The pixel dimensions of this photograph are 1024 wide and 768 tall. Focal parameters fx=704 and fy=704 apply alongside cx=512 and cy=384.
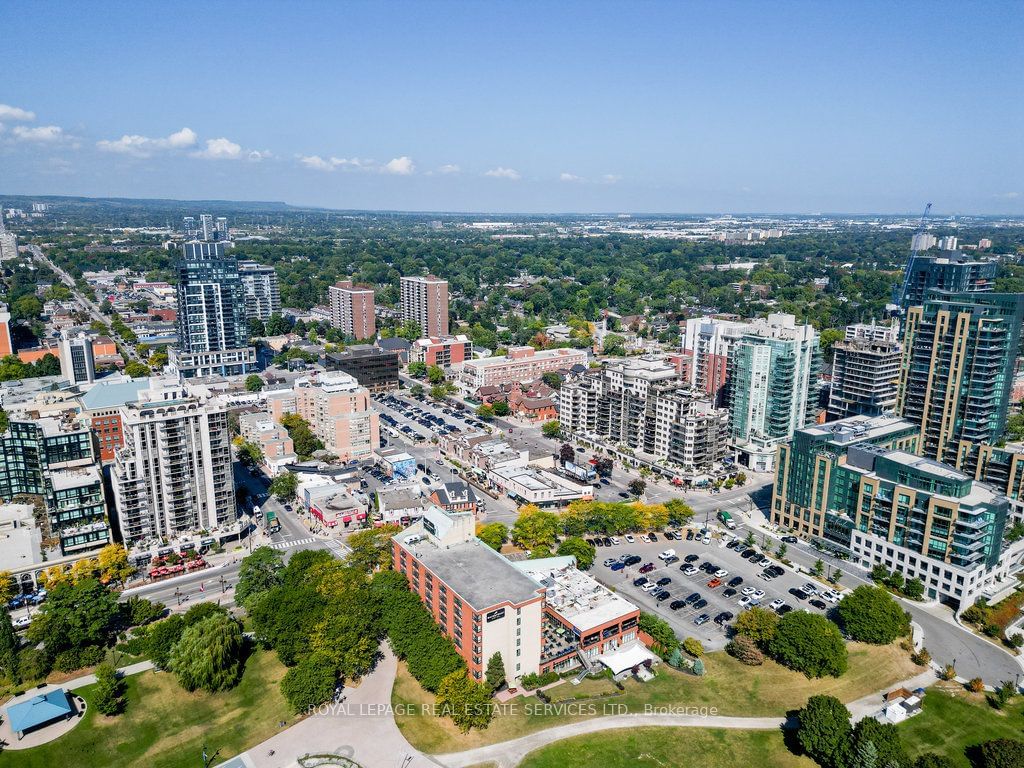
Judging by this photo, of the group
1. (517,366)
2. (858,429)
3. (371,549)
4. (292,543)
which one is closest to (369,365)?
(517,366)

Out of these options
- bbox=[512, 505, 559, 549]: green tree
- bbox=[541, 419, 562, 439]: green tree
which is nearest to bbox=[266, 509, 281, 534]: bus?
bbox=[512, 505, 559, 549]: green tree

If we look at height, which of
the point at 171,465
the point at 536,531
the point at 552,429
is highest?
the point at 171,465

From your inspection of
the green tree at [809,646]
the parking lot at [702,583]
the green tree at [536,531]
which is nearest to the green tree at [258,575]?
the green tree at [536,531]

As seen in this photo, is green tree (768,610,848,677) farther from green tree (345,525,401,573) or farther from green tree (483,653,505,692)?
green tree (345,525,401,573)

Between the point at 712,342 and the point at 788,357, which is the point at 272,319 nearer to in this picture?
the point at 712,342

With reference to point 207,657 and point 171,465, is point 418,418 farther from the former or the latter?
point 207,657

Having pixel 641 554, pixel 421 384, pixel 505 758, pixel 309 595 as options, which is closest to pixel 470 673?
pixel 505 758
